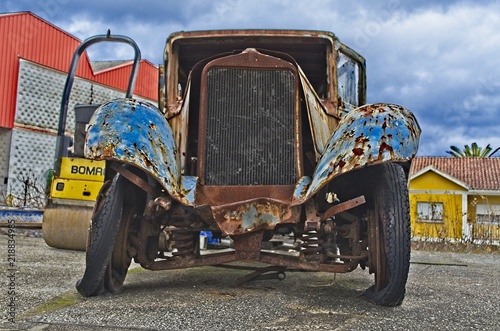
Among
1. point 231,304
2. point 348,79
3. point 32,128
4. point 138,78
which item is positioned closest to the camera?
point 231,304

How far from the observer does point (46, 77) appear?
20.6 meters

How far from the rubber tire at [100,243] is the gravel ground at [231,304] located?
0.33 feet

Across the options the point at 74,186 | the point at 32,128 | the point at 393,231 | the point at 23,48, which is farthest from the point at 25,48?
the point at 393,231

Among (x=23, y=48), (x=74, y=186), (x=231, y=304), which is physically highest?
(x=23, y=48)

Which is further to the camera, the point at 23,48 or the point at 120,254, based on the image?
the point at 23,48

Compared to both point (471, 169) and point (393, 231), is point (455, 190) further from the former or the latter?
point (393, 231)

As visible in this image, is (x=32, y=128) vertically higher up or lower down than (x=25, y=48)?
lower down

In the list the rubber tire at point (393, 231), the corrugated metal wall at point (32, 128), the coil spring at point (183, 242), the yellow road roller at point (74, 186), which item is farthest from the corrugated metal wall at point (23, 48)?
the rubber tire at point (393, 231)

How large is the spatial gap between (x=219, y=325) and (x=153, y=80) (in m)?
25.6

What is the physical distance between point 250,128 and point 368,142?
935 millimetres

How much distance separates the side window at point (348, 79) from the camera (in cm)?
480

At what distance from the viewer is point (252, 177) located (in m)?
3.80

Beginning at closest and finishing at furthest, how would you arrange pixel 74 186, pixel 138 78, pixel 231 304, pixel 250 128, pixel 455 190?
pixel 231 304
pixel 250 128
pixel 74 186
pixel 138 78
pixel 455 190

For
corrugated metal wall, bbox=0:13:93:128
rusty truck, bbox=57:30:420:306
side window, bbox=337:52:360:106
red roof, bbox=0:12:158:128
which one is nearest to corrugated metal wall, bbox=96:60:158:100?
red roof, bbox=0:12:158:128
